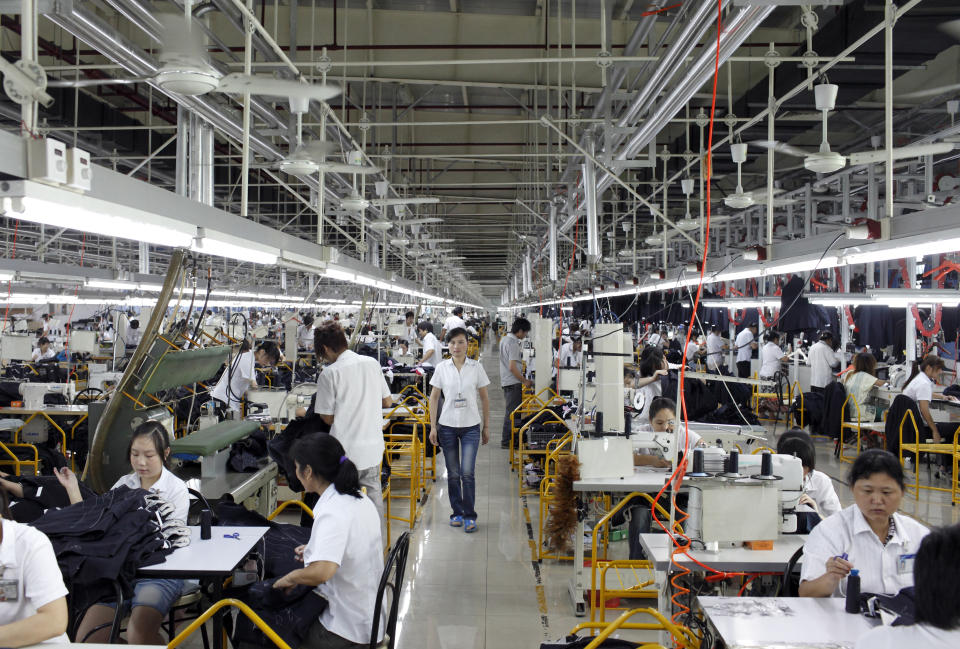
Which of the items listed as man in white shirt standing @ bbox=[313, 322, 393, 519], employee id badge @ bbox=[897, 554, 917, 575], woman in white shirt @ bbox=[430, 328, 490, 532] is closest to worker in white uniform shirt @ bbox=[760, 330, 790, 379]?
woman in white shirt @ bbox=[430, 328, 490, 532]

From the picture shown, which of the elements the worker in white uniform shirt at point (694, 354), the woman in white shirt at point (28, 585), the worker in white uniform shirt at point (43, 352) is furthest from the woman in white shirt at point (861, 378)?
the worker in white uniform shirt at point (43, 352)

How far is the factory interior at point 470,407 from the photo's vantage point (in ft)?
9.78

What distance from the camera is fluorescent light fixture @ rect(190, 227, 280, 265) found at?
12.5ft

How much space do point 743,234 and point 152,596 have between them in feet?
46.2

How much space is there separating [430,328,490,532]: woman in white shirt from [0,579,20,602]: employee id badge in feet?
13.2

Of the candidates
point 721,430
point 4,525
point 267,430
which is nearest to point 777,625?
point 4,525

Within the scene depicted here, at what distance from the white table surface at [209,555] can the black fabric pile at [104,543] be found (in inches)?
2.7

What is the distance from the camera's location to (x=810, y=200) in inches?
407

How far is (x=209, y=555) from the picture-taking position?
348 cm

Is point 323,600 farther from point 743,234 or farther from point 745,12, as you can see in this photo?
point 743,234

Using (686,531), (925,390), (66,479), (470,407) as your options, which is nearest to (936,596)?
(686,531)

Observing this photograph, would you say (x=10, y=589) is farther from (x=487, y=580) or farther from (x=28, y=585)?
(x=487, y=580)

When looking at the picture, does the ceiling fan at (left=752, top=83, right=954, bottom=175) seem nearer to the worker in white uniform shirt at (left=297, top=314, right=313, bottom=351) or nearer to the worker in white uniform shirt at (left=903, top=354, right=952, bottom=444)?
the worker in white uniform shirt at (left=903, top=354, right=952, bottom=444)

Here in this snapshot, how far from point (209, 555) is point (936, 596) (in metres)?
2.86
